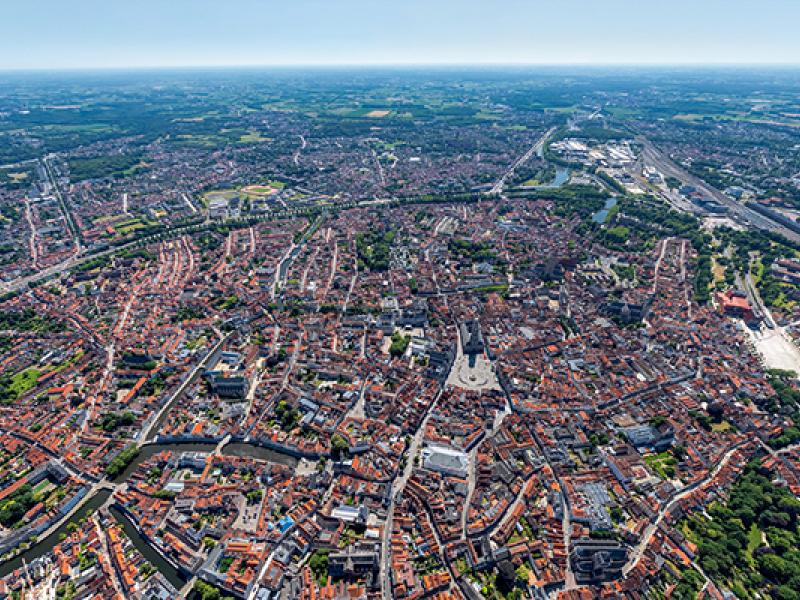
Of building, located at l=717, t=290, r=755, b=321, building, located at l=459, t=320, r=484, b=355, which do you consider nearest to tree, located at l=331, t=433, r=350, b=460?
building, located at l=459, t=320, r=484, b=355

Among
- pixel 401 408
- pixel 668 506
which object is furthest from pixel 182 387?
pixel 668 506

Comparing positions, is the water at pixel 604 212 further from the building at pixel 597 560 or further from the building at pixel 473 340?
the building at pixel 597 560

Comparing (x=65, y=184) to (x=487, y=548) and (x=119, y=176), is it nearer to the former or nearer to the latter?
(x=119, y=176)

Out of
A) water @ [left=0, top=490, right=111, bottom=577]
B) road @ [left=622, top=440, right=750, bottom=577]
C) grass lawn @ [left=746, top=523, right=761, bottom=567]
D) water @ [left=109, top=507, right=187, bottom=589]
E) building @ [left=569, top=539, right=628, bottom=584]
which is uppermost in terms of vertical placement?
building @ [left=569, top=539, right=628, bottom=584]

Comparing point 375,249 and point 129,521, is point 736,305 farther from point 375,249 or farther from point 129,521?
point 129,521

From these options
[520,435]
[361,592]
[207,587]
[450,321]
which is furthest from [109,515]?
[450,321]

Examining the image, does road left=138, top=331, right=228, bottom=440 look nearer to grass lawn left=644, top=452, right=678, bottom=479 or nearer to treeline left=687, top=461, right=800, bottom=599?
grass lawn left=644, top=452, right=678, bottom=479

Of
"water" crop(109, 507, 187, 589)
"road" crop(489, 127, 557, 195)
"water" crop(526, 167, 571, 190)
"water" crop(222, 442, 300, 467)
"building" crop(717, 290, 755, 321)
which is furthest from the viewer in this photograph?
"water" crop(526, 167, 571, 190)
